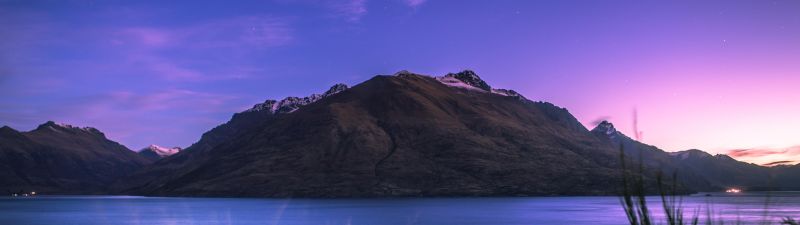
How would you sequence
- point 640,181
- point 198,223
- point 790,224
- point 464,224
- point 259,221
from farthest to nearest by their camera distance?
point 259,221 < point 198,223 < point 464,224 < point 790,224 < point 640,181

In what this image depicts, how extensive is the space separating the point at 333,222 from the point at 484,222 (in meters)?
35.9

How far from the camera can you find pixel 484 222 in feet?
552

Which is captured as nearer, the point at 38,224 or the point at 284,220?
the point at 38,224

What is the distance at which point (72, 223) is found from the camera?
581 ft

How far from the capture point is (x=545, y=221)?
572 ft

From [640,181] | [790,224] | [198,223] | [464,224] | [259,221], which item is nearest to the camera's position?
[640,181]

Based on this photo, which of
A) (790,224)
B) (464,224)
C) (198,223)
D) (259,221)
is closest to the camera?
(790,224)

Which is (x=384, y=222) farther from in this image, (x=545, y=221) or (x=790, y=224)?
(x=790, y=224)

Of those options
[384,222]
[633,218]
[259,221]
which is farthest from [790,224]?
[259,221]

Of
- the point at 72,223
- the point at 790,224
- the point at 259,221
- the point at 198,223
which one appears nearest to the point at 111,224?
the point at 72,223

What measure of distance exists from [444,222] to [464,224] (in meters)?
6.35

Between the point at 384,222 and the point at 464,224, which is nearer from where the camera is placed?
the point at 464,224

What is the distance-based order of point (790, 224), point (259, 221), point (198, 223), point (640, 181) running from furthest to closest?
point (259, 221) < point (198, 223) < point (790, 224) < point (640, 181)

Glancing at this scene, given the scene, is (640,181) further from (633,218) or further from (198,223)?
(198,223)
